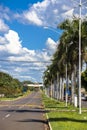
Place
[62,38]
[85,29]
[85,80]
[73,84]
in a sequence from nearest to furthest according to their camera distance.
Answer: [85,29] < [62,38] < [73,84] < [85,80]

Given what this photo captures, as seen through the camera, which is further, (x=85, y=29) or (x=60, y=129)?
(x=85, y=29)

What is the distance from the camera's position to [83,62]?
53.6m

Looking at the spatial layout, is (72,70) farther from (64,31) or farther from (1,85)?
(1,85)

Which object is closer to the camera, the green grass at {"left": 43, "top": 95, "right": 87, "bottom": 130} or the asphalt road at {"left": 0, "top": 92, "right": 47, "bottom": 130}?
the green grass at {"left": 43, "top": 95, "right": 87, "bottom": 130}

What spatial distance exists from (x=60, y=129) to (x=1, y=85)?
11790 centimetres

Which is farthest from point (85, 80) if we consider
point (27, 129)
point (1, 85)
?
point (27, 129)

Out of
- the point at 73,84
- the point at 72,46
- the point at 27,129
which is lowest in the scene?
the point at 27,129

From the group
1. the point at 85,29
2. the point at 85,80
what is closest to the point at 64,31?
the point at 85,29

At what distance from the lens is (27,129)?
74.9 feet

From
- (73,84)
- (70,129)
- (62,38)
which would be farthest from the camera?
(73,84)

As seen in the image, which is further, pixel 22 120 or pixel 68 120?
pixel 22 120

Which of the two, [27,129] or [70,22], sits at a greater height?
[70,22]

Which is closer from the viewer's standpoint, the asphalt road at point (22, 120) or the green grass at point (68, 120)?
the green grass at point (68, 120)

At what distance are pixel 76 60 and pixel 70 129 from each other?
31955 mm
